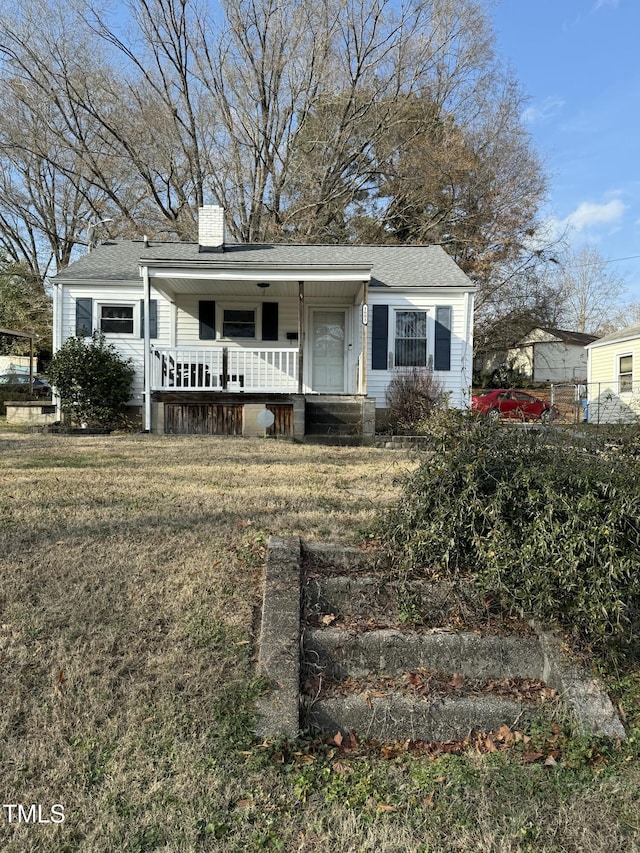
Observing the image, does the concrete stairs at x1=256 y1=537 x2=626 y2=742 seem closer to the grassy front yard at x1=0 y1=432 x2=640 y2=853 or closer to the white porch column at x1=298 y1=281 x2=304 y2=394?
the grassy front yard at x1=0 y1=432 x2=640 y2=853

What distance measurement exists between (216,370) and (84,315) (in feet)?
11.9

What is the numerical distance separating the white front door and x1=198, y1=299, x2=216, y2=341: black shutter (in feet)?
7.57

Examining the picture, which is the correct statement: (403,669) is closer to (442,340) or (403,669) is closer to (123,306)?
(442,340)

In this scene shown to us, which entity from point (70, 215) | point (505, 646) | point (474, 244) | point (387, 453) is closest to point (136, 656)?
point (505, 646)

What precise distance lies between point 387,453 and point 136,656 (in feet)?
21.9

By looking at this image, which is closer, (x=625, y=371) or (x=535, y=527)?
(x=535, y=527)

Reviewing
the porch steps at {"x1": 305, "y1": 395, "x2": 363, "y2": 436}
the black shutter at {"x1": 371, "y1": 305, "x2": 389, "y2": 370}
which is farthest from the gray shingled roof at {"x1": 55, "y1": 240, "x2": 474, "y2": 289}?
the porch steps at {"x1": 305, "y1": 395, "x2": 363, "y2": 436}

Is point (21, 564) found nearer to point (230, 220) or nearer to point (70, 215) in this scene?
point (230, 220)

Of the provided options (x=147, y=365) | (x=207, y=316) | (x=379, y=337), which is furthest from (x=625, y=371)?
(x=147, y=365)

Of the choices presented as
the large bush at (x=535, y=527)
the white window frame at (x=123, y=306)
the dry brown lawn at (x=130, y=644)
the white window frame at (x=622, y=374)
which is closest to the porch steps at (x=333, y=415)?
the white window frame at (x=123, y=306)

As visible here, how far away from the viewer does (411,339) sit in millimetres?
13359

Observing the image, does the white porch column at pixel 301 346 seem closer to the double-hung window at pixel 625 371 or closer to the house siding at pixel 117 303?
the house siding at pixel 117 303

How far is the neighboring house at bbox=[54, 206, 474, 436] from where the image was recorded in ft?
38.0

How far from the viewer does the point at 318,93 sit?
2130 cm
